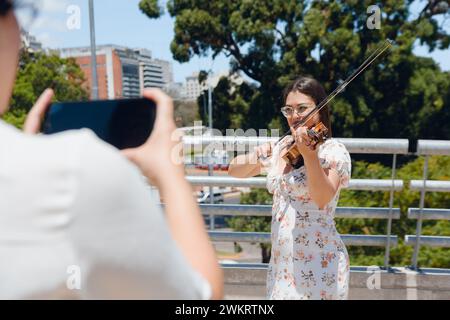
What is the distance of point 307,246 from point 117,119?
4.70 feet

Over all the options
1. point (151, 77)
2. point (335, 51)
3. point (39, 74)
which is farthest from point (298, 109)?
point (39, 74)

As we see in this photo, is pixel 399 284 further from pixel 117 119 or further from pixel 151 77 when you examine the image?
pixel 117 119

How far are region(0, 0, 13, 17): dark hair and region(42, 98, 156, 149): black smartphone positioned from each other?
0.67ft

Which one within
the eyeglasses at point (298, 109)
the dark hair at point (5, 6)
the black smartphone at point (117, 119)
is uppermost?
the dark hair at point (5, 6)

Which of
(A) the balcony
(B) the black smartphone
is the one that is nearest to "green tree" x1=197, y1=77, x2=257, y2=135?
(A) the balcony

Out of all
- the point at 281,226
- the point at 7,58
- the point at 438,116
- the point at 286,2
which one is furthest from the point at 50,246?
the point at 438,116

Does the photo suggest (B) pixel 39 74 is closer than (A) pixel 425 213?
No

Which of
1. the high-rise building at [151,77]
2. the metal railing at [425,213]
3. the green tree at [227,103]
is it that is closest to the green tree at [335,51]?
the green tree at [227,103]

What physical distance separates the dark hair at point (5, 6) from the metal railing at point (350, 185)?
2.30 metres

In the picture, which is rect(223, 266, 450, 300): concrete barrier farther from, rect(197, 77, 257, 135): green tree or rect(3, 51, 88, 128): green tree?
rect(3, 51, 88, 128): green tree

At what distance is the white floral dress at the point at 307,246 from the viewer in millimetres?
2072

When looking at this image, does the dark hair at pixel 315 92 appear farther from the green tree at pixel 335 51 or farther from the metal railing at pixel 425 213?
the green tree at pixel 335 51

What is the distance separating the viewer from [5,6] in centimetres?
69

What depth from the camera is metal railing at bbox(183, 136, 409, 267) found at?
10.1 ft
